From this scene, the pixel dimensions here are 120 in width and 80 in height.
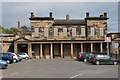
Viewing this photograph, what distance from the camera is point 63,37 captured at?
75125 millimetres

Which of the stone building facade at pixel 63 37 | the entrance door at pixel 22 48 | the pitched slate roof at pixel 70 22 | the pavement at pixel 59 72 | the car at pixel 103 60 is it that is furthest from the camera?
the pitched slate roof at pixel 70 22

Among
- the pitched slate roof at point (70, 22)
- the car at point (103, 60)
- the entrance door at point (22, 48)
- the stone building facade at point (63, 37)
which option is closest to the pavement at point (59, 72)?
the car at point (103, 60)

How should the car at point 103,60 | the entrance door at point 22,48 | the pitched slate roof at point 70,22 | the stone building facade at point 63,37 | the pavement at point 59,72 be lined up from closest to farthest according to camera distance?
the pavement at point 59,72 → the car at point 103,60 → the stone building facade at point 63,37 → the entrance door at point 22,48 → the pitched slate roof at point 70,22

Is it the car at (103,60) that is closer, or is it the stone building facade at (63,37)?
the car at (103,60)

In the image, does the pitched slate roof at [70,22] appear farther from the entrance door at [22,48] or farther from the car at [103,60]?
the car at [103,60]

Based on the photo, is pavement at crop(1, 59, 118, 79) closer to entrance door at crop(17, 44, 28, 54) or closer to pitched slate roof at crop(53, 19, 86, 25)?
entrance door at crop(17, 44, 28, 54)

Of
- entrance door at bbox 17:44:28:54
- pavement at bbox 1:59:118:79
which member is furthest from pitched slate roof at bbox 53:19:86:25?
pavement at bbox 1:59:118:79

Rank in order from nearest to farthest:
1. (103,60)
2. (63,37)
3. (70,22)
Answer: (103,60), (63,37), (70,22)

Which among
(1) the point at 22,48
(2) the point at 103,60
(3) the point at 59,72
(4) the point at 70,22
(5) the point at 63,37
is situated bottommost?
(1) the point at 22,48

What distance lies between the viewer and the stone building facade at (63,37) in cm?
7350

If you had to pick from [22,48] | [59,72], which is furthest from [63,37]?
[59,72]

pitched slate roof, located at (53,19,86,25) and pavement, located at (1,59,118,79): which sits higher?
pitched slate roof, located at (53,19,86,25)

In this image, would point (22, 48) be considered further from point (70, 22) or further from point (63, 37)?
point (70, 22)

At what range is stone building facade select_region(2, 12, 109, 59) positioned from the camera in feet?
241
